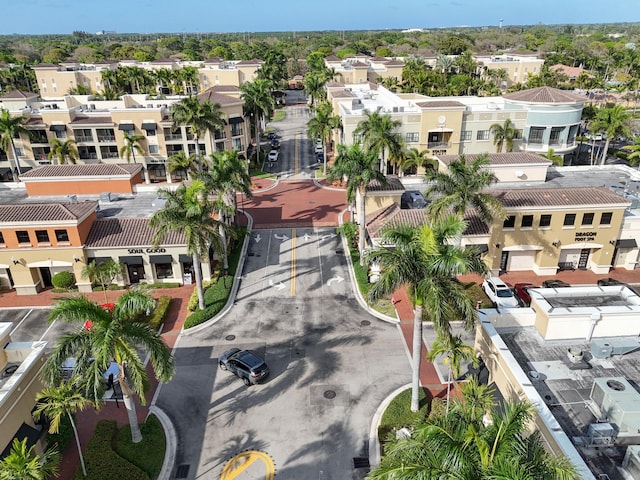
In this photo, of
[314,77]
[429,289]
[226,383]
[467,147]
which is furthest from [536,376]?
[314,77]

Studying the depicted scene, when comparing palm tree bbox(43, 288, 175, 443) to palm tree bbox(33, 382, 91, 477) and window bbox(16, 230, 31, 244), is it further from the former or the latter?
window bbox(16, 230, 31, 244)

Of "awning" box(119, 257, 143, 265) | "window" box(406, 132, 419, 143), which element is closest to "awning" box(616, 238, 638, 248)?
"window" box(406, 132, 419, 143)

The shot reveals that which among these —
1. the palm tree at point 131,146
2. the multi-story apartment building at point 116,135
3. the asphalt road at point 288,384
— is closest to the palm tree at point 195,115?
the multi-story apartment building at point 116,135

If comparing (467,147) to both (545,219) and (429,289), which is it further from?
(429,289)

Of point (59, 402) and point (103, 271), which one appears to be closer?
point (59, 402)

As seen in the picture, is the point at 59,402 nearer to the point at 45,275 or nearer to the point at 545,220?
the point at 45,275

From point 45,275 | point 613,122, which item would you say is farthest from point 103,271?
point 613,122

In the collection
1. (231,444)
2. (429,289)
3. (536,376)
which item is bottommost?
(231,444)
